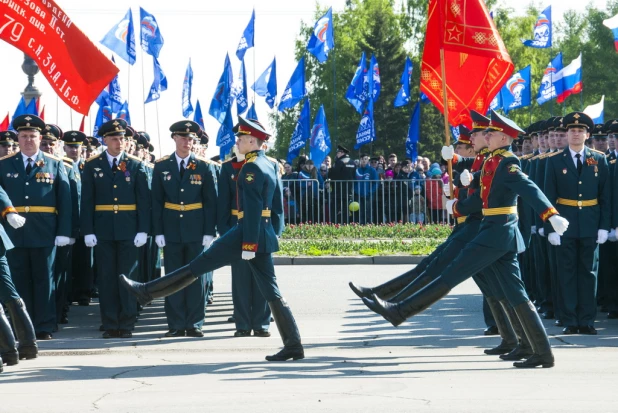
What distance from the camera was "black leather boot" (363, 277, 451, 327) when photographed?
8.96 metres

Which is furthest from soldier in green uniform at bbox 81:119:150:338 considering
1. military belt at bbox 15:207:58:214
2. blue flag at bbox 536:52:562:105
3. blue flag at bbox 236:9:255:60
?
blue flag at bbox 536:52:562:105

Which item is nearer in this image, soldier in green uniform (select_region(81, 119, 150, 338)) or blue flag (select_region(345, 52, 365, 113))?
soldier in green uniform (select_region(81, 119, 150, 338))

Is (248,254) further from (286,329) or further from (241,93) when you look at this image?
(241,93)

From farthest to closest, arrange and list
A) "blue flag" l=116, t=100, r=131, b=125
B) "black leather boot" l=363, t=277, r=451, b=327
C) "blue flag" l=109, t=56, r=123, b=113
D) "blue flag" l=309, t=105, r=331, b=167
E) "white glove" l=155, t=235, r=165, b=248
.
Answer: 1. "blue flag" l=116, t=100, r=131, b=125
2. "blue flag" l=309, t=105, r=331, b=167
3. "blue flag" l=109, t=56, r=123, b=113
4. "white glove" l=155, t=235, r=165, b=248
5. "black leather boot" l=363, t=277, r=451, b=327

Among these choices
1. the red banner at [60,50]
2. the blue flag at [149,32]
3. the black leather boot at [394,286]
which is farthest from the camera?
the blue flag at [149,32]

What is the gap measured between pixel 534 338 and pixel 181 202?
168 inches

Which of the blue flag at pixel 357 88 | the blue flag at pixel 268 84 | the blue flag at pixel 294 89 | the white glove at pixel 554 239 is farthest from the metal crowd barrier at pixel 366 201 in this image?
the white glove at pixel 554 239

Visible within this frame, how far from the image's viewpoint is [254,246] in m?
9.20

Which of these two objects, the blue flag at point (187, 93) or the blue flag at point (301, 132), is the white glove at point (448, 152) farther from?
the blue flag at point (187, 93)

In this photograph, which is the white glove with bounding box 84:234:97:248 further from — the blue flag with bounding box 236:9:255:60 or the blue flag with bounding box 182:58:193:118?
the blue flag with bounding box 182:58:193:118

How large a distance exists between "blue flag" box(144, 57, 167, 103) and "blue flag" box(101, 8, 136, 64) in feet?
4.44

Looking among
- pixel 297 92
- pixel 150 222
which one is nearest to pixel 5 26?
pixel 150 222

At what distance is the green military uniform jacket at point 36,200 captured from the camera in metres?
11.3

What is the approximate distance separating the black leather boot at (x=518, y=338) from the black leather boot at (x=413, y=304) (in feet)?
2.15
